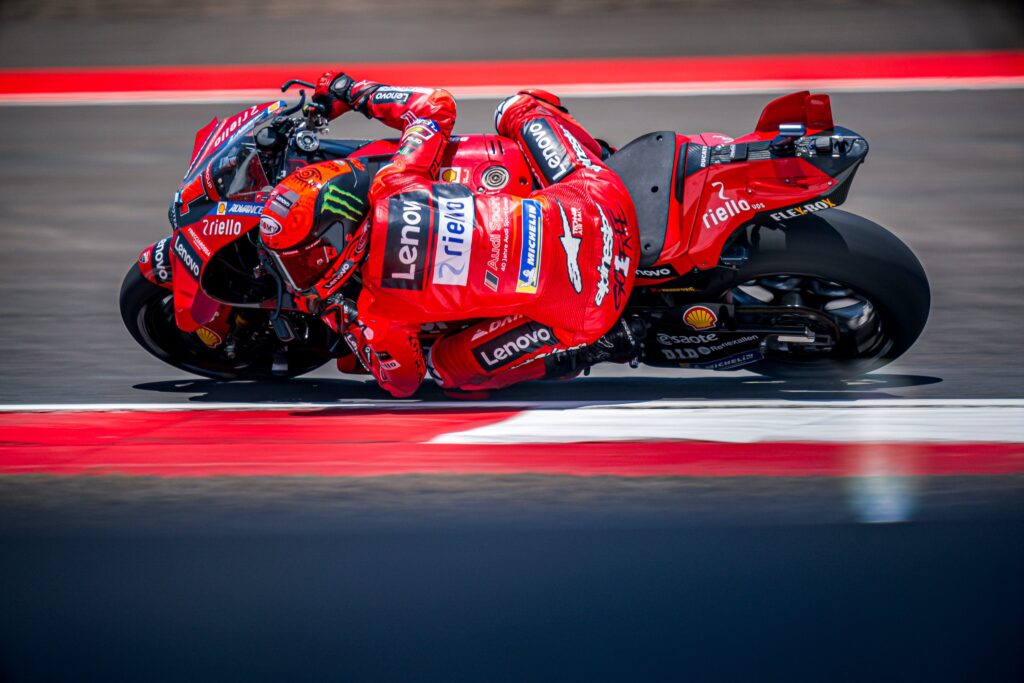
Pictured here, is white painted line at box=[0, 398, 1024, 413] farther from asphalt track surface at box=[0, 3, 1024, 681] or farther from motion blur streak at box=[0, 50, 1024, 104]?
motion blur streak at box=[0, 50, 1024, 104]

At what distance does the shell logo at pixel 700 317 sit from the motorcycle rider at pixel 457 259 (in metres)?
0.19

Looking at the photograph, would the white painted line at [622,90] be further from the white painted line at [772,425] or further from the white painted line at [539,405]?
the white painted line at [772,425]

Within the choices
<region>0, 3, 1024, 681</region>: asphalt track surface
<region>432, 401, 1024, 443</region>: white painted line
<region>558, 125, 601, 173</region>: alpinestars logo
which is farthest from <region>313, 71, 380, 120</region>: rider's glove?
<region>432, 401, 1024, 443</region>: white painted line

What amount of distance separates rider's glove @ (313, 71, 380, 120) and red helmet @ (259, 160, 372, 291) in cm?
59

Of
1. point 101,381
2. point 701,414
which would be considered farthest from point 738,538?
point 101,381

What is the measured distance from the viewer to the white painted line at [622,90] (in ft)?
25.5

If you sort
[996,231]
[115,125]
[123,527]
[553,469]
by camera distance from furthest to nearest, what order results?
[115,125]
[996,231]
[553,469]
[123,527]

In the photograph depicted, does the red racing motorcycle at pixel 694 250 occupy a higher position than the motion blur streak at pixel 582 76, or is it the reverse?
the motion blur streak at pixel 582 76

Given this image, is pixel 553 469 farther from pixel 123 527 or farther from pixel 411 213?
pixel 123 527

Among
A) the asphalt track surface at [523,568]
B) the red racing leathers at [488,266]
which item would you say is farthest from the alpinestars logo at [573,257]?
the asphalt track surface at [523,568]

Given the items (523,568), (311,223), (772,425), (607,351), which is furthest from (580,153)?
(523,568)

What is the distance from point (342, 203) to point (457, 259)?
0.45 m

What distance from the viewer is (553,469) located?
4.12 meters

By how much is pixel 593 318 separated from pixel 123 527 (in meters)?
1.77
